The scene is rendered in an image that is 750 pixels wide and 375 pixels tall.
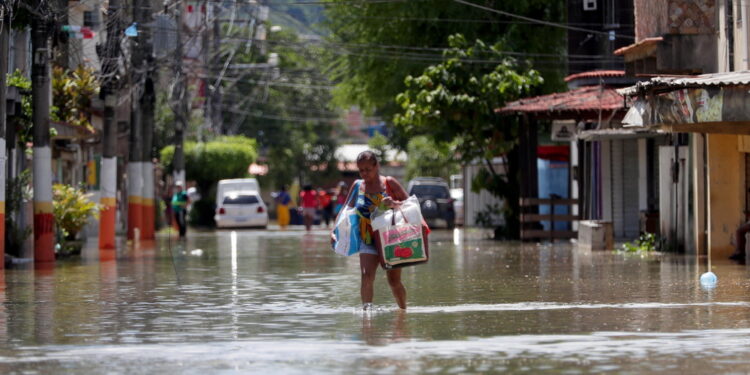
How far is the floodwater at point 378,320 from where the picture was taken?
10.6 metres

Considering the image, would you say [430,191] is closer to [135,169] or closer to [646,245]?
[135,169]

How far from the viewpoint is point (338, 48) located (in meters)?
47.0

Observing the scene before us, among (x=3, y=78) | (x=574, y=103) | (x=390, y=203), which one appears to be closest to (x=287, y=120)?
(x=574, y=103)

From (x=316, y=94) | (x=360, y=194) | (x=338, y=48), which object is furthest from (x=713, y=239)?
(x=316, y=94)

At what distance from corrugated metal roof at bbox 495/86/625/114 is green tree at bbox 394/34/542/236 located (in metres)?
2.33

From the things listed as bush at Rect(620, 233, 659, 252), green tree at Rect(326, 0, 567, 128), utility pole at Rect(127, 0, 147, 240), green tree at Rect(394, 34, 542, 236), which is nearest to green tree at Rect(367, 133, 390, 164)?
green tree at Rect(326, 0, 567, 128)

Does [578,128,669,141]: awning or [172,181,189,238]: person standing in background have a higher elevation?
[578,128,669,141]: awning

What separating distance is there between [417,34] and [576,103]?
42.5ft

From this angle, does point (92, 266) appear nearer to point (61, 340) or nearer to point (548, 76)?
point (61, 340)

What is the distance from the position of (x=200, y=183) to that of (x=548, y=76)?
84.8 feet

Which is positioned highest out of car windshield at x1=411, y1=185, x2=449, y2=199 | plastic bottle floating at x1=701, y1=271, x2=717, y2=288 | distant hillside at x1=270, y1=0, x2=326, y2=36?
distant hillside at x1=270, y1=0, x2=326, y2=36

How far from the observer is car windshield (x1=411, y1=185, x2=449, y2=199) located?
5680 cm

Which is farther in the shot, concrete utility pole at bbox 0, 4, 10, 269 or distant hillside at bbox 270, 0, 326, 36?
distant hillside at bbox 270, 0, 326, 36

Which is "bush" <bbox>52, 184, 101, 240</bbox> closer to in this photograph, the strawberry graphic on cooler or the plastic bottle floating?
the plastic bottle floating
